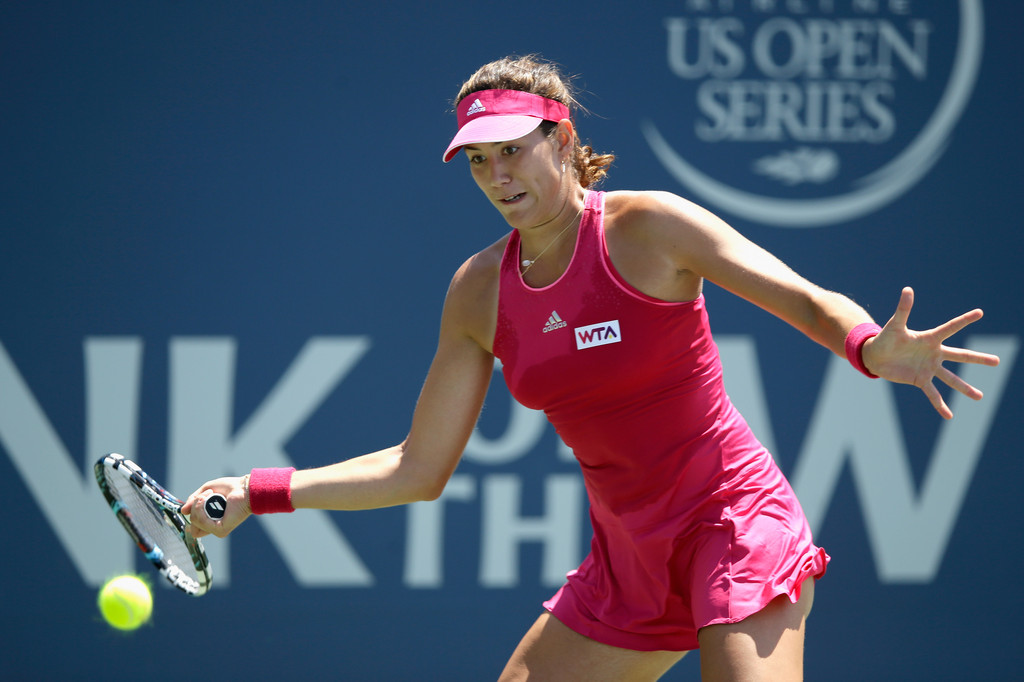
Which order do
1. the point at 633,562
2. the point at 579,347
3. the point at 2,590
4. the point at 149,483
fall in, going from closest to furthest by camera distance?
the point at 579,347 → the point at 633,562 → the point at 149,483 → the point at 2,590

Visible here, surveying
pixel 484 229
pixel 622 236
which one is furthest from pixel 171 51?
pixel 622 236

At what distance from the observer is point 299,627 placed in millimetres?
3969

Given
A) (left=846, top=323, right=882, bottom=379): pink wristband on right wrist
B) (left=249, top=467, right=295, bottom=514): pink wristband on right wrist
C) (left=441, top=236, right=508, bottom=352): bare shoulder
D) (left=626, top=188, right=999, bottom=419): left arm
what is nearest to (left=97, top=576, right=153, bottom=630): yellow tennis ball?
(left=249, top=467, right=295, bottom=514): pink wristband on right wrist

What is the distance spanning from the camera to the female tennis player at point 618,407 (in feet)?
6.67

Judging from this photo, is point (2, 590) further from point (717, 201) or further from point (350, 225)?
point (717, 201)

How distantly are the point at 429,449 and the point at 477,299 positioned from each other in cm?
36

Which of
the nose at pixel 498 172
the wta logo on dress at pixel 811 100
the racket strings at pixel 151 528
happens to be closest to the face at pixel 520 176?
the nose at pixel 498 172

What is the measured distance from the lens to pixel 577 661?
227cm

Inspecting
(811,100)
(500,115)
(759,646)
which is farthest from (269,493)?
(811,100)

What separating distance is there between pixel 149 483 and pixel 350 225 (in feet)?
5.71

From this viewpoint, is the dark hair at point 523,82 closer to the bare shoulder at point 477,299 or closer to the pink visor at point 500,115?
the pink visor at point 500,115

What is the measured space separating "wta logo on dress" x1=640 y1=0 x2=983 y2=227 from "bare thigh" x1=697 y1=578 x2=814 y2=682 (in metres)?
2.31

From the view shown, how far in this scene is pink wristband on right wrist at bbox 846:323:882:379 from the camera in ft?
6.07

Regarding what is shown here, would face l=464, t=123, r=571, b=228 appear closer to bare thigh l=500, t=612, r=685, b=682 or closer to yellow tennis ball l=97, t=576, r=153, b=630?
bare thigh l=500, t=612, r=685, b=682
